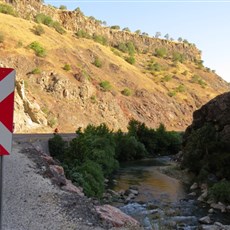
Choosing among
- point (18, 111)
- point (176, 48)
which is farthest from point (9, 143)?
point (176, 48)

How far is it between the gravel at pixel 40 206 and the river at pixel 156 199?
2094 millimetres

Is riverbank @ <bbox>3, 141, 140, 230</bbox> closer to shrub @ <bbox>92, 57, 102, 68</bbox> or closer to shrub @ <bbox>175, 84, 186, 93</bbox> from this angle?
shrub @ <bbox>92, 57, 102, 68</bbox>

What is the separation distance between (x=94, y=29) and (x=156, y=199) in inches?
2982

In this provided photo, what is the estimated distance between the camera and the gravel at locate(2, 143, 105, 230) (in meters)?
9.80

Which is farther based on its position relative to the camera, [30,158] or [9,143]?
[30,158]

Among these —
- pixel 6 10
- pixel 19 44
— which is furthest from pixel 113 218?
pixel 6 10

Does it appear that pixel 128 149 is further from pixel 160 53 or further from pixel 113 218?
pixel 160 53

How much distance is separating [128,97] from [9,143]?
192 feet

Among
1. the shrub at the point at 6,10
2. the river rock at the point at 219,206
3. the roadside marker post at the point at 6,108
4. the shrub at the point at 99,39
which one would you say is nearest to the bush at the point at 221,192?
the river rock at the point at 219,206

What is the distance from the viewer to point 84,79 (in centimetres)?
5578

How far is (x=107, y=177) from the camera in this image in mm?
28047

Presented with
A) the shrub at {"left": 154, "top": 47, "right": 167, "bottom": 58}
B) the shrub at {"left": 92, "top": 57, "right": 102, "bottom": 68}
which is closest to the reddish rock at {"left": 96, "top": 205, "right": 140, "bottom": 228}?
the shrub at {"left": 92, "top": 57, "right": 102, "bottom": 68}

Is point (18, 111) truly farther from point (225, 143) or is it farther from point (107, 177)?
point (225, 143)

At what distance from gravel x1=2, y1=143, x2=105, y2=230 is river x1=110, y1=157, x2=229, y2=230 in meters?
2.09
